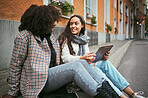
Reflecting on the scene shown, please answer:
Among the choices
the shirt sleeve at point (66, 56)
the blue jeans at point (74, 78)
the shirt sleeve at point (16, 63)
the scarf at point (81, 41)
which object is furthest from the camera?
the scarf at point (81, 41)

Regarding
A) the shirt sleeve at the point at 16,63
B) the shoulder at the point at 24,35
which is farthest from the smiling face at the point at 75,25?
the shirt sleeve at the point at 16,63

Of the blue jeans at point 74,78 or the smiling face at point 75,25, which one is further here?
the smiling face at point 75,25

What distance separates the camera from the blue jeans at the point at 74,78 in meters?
1.71

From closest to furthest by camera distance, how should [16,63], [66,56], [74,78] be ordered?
[16,63]
[74,78]
[66,56]

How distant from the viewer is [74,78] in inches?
69.6

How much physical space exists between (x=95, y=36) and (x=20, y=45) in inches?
340

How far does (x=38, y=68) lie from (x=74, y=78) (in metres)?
0.45

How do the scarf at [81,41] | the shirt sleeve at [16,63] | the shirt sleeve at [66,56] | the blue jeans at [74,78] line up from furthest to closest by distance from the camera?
the scarf at [81,41] < the shirt sleeve at [66,56] < the blue jeans at [74,78] < the shirt sleeve at [16,63]

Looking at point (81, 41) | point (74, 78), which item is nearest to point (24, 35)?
point (74, 78)

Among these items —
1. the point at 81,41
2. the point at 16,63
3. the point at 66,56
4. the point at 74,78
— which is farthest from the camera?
the point at 81,41

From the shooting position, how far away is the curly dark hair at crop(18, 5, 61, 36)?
5.41 ft

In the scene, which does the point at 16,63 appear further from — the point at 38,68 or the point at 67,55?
the point at 67,55

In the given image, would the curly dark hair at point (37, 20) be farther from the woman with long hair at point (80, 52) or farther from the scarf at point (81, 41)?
the scarf at point (81, 41)

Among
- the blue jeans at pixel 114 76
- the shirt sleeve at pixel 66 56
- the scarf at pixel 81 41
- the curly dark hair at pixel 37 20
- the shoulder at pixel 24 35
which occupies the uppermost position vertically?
the curly dark hair at pixel 37 20
